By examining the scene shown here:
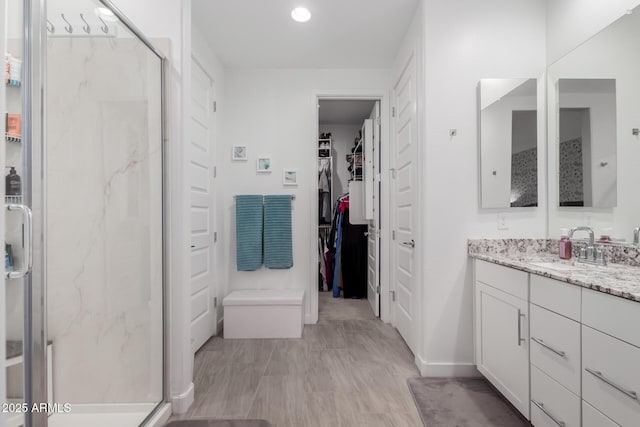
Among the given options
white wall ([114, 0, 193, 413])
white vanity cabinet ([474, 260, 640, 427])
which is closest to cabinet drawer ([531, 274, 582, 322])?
white vanity cabinet ([474, 260, 640, 427])

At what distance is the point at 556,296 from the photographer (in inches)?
51.6

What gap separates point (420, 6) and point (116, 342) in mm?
2743

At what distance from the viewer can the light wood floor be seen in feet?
5.61

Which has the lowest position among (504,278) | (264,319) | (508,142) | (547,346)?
(264,319)

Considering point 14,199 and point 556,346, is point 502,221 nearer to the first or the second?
point 556,346

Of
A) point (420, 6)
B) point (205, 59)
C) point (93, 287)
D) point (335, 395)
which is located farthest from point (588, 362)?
point (205, 59)

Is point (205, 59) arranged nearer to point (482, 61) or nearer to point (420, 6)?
point (420, 6)

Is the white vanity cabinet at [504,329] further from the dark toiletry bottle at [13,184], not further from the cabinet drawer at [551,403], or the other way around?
the dark toiletry bottle at [13,184]

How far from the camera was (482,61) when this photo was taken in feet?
6.96

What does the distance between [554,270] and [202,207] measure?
2.40 meters

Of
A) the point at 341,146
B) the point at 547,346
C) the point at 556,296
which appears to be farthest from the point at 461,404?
the point at 341,146

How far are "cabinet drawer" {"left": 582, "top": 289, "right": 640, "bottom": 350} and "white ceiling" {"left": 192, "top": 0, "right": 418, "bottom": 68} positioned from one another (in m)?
2.14

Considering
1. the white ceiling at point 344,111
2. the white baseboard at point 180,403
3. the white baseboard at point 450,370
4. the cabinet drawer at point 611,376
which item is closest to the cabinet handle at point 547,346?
the cabinet drawer at point 611,376

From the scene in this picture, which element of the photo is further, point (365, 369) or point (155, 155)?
point (365, 369)
